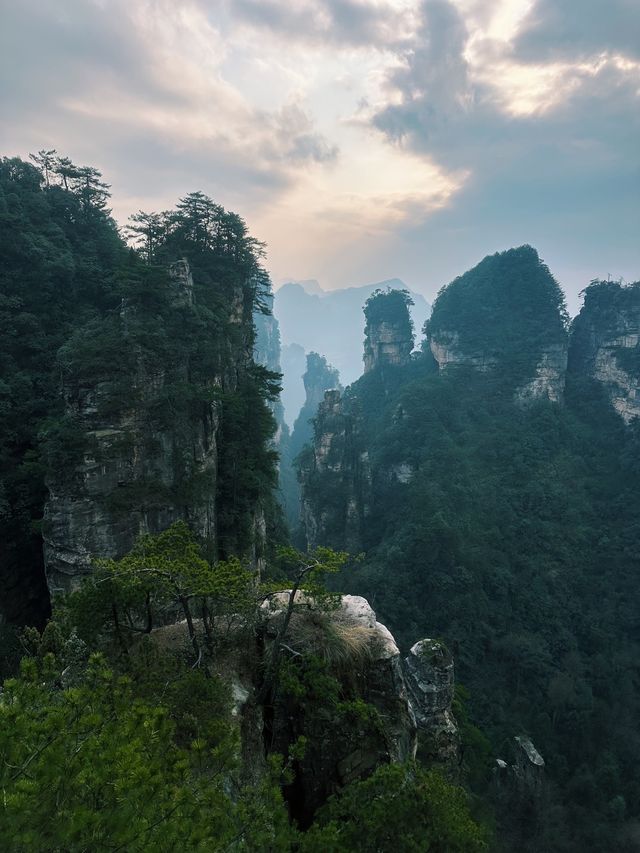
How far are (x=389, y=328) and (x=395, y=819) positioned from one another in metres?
55.3

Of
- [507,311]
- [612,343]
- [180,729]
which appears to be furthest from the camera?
[507,311]

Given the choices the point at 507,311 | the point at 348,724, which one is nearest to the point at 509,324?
the point at 507,311

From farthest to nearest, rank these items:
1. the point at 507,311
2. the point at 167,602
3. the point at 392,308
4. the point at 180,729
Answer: the point at 392,308 → the point at 507,311 → the point at 167,602 → the point at 180,729

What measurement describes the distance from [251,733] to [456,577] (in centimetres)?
2602

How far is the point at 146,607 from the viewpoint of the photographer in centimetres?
705

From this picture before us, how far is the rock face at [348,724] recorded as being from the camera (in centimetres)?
673

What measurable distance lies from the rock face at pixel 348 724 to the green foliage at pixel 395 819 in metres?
0.72

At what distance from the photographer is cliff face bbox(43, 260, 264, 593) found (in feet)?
40.6

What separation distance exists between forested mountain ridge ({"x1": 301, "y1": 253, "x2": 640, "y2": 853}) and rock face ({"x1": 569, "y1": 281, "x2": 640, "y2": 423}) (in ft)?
0.51

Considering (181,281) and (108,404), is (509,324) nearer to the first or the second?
(181,281)

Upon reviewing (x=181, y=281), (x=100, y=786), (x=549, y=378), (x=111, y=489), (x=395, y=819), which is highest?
(x=181, y=281)

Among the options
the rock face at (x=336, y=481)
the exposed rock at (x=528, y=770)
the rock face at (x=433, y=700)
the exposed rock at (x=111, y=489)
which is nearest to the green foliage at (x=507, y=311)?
the rock face at (x=336, y=481)

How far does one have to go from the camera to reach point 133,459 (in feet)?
44.5

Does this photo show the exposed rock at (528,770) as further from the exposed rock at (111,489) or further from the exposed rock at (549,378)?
the exposed rock at (549,378)
